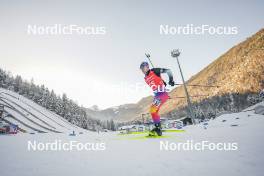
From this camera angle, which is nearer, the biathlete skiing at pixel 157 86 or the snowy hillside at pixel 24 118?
the biathlete skiing at pixel 157 86

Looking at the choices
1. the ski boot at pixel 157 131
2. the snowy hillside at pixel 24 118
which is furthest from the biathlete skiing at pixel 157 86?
the snowy hillside at pixel 24 118

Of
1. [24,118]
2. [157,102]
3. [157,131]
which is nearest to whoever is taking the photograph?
[157,102]

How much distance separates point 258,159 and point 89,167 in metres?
2.40

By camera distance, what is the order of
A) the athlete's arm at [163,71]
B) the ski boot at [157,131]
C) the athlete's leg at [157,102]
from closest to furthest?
the athlete's arm at [163,71] < the athlete's leg at [157,102] < the ski boot at [157,131]

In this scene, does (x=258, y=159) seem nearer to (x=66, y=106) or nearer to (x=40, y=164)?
(x=40, y=164)

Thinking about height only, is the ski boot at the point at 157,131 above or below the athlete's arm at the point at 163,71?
below

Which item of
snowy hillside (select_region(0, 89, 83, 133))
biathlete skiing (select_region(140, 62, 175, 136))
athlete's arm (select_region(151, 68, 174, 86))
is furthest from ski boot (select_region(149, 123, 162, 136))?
snowy hillside (select_region(0, 89, 83, 133))

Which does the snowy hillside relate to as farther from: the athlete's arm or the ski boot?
Answer: the athlete's arm

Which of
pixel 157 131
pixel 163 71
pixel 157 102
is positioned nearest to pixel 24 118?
pixel 157 131

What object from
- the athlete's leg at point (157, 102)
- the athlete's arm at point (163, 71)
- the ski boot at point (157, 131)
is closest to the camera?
the athlete's arm at point (163, 71)

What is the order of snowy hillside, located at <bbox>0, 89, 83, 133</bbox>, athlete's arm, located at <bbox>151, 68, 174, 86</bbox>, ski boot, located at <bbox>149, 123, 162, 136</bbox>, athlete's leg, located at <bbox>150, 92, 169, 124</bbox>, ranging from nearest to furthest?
athlete's arm, located at <bbox>151, 68, 174, 86</bbox> → athlete's leg, located at <bbox>150, 92, 169, 124</bbox> → ski boot, located at <bbox>149, 123, 162, 136</bbox> → snowy hillside, located at <bbox>0, 89, 83, 133</bbox>

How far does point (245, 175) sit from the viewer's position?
8.27ft

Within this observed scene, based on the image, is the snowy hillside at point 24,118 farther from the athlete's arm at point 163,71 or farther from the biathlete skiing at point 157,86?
the athlete's arm at point 163,71

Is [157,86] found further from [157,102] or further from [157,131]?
[157,131]
